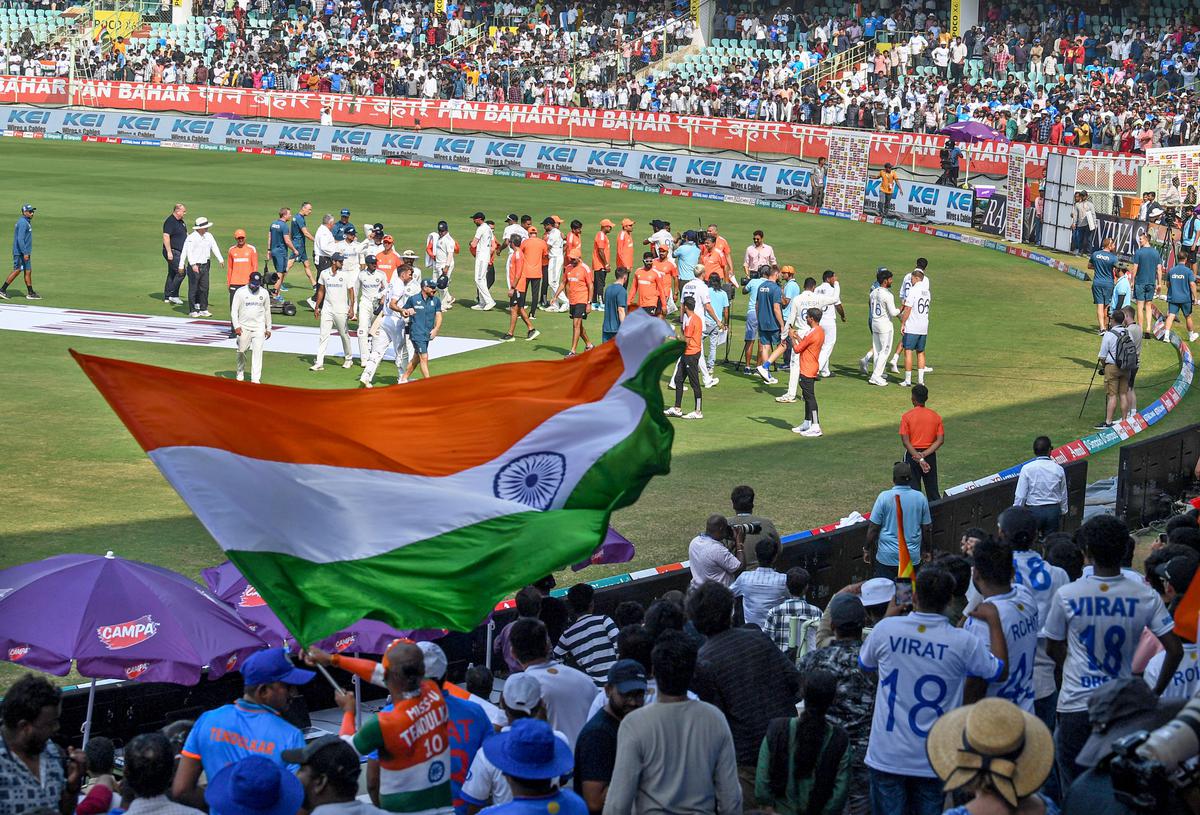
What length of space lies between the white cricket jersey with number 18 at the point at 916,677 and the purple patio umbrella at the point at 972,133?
40.5m

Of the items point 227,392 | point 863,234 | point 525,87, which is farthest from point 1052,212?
point 227,392

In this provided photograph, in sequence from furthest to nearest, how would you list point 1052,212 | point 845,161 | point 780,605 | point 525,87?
point 525,87, point 845,161, point 1052,212, point 780,605

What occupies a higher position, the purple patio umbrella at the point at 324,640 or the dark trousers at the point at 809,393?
the purple patio umbrella at the point at 324,640

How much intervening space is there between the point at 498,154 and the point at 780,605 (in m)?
44.5

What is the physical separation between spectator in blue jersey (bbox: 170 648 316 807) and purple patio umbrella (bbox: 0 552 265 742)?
2.65 meters

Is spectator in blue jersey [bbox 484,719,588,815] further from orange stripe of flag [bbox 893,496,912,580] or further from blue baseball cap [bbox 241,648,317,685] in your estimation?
orange stripe of flag [bbox 893,496,912,580]

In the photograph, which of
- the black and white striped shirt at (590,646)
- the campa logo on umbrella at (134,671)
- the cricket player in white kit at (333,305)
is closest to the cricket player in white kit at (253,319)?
the cricket player in white kit at (333,305)

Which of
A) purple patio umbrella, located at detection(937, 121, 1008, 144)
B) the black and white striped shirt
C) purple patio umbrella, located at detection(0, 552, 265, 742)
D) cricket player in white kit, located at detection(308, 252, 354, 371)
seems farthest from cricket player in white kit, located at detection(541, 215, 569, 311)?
the black and white striped shirt

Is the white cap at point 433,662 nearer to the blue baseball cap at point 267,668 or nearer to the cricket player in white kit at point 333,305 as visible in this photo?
the blue baseball cap at point 267,668

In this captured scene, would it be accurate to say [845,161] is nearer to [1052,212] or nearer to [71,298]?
[1052,212]

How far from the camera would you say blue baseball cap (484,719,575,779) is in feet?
20.0

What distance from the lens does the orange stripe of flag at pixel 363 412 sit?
26.3 feet

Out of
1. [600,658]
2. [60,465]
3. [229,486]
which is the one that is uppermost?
[229,486]

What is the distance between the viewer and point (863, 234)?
41.1 metres
